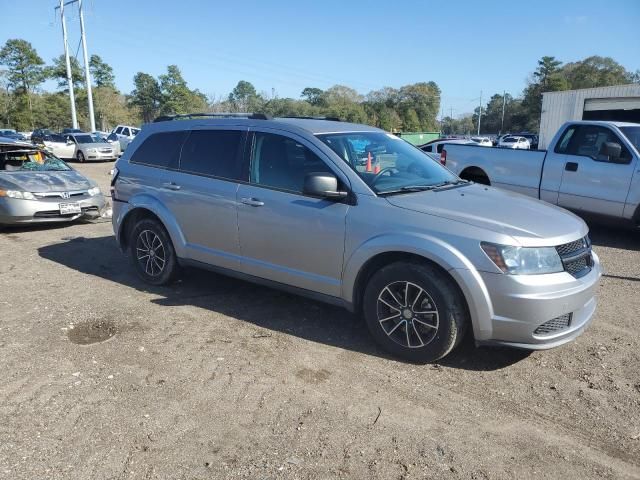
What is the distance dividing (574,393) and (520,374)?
38 cm

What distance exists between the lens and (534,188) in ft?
28.8

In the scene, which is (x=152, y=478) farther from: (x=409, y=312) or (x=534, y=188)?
(x=534, y=188)

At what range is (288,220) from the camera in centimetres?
442

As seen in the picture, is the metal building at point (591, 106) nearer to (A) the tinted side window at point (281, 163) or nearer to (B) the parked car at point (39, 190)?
(B) the parked car at point (39, 190)

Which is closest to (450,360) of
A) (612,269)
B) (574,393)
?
(574,393)

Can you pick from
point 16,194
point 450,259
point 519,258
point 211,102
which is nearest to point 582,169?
point 519,258

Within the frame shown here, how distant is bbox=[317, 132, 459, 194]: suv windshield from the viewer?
430cm

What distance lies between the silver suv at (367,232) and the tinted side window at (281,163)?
1cm

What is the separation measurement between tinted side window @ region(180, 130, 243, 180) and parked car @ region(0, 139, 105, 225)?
4252 mm

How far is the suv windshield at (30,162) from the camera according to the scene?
9016 millimetres

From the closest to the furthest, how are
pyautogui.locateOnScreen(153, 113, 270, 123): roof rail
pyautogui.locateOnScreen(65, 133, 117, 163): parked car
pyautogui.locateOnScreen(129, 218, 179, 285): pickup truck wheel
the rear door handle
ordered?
pyautogui.locateOnScreen(153, 113, 270, 123): roof rail < the rear door handle < pyautogui.locateOnScreen(129, 218, 179, 285): pickup truck wheel < pyautogui.locateOnScreen(65, 133, 117, 163): parked car

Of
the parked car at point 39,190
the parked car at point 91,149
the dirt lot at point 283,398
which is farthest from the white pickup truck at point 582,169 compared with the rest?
the parked car at point 91,149

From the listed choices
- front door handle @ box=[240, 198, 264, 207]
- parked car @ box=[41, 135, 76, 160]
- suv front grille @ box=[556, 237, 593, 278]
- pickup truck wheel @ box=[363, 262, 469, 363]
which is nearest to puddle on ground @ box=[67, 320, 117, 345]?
front door handle @ box=[240, 198, 264, 207]

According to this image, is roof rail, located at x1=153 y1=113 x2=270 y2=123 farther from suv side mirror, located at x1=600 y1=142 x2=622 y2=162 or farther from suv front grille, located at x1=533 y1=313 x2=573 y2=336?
suv side mirror, located at x1=600 y1=142 x2=622 y2=162
